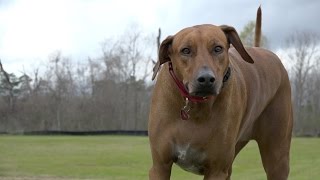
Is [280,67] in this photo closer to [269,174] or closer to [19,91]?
[269,174]

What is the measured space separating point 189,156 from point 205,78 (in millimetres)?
982

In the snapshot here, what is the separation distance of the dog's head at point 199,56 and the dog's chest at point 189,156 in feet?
2.03

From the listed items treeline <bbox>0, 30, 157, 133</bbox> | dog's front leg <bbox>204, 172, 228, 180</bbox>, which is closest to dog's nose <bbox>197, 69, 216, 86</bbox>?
dog's front leg <bbox>204, 172, 228, 180</bbox>

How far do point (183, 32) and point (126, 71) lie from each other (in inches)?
3491

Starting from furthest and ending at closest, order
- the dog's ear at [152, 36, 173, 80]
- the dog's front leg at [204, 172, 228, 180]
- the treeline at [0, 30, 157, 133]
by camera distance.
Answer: the treeline at [0, 30, 157, 133], the dog's front leg at [204, 172, 228, 180], the dog's ear at [152, 36, 173, 80]

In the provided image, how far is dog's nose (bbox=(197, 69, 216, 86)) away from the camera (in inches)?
176

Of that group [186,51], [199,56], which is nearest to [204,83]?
[199,56]

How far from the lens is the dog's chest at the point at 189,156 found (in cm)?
520

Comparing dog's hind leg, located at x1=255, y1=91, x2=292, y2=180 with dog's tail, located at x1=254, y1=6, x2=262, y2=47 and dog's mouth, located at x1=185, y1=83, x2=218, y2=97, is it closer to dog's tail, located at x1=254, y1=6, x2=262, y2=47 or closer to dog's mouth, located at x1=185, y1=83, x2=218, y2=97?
dog's tail, located at x1=254, y1=6, x2=262, y2=47

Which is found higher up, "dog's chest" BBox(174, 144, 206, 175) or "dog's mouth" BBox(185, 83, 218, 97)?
"dog's mouth" BBox(185, 83, 218, 97)

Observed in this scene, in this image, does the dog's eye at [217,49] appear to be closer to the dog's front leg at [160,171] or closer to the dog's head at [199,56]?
the dog's head at [199,56]

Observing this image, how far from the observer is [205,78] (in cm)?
446

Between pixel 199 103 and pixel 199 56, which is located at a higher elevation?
pixel 199 56

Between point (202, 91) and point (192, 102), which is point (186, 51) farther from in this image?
point (192, 102)
